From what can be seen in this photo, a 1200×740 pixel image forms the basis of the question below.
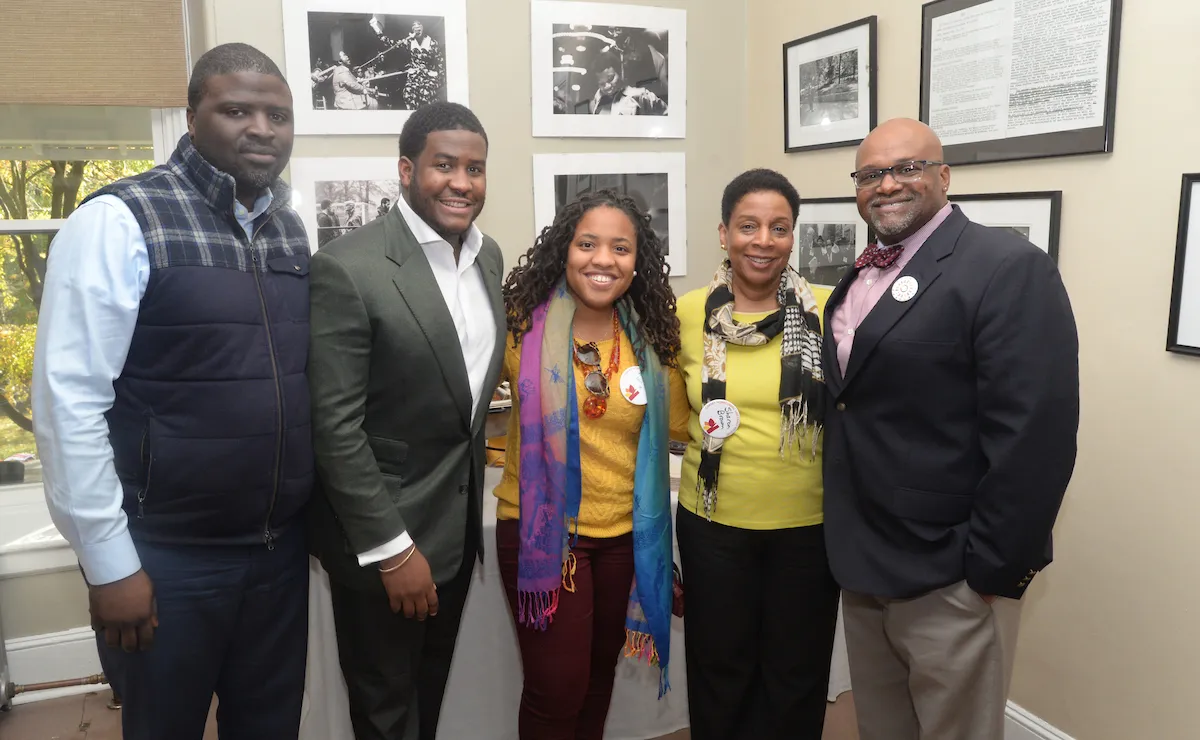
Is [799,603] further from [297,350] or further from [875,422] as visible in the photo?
[297,350]

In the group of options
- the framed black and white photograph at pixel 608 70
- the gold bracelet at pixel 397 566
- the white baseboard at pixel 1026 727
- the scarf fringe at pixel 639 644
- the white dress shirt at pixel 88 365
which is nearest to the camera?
the white dress shirt at pixel 88 365

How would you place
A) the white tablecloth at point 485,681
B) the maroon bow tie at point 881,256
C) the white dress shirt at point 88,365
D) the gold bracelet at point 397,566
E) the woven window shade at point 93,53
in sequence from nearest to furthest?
the white dress shirt at point 88,365, the gold bracelet at point 397,566, the maroon bow tie at point 881,256, the white tablecloth at point 485,681, the woven window shade at point 93,53

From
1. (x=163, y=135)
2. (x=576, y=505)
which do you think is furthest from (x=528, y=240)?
(x=576, y=505)

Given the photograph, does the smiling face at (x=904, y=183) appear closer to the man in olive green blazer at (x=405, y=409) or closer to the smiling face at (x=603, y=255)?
the smiling face at (x=603, y=255)

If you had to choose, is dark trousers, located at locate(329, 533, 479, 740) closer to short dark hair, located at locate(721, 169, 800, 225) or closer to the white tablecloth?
the white tablecloth

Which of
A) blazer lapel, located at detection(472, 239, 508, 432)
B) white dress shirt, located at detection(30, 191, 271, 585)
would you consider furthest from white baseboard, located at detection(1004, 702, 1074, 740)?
white dress shirt, located at detection(30, 191, 271, 585)

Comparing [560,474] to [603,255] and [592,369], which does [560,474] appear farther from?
[603,255]

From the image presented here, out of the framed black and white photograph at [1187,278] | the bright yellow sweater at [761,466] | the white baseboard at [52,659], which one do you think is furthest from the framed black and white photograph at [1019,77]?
the white baseboard at [52,659]

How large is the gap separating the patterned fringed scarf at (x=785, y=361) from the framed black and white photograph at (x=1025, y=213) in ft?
2.05

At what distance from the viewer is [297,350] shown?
4.86 ft

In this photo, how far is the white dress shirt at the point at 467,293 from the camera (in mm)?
1611

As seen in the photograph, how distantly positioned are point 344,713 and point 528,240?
1.86 meters

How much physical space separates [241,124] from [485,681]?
157 centimetres

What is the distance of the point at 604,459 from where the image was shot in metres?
1.80
